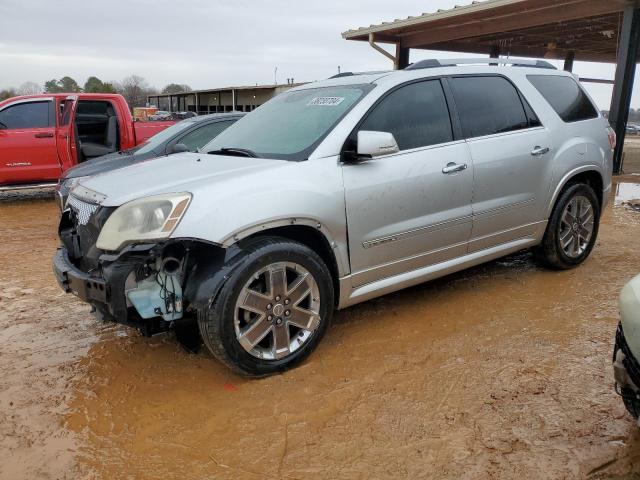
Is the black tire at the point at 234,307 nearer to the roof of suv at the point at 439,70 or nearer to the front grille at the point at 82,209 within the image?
the front grille at the point at 82,209

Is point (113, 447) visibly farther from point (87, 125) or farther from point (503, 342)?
point (87, 125)


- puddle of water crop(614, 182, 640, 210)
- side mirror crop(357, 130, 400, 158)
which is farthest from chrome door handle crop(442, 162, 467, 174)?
puddle of water crop(614, 182, 640, 210)

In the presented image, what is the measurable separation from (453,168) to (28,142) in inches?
312

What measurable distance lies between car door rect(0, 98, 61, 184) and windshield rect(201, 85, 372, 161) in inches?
243

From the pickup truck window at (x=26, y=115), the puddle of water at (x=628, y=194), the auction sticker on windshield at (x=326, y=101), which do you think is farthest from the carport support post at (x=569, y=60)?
the auction sticker on windshield at (x=326, y=101)

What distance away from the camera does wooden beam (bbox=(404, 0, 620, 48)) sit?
10500 millimetres

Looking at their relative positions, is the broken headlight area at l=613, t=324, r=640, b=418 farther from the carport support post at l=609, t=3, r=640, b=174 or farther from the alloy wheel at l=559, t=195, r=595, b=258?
the carport support post at l=609, t=3, r=640, b=174

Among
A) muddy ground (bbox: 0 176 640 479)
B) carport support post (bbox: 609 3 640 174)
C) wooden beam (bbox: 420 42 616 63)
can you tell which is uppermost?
wooden beam (bbox: 420 42 616 63)

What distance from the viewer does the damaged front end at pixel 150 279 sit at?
279cm

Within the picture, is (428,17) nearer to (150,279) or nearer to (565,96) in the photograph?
(565,96)

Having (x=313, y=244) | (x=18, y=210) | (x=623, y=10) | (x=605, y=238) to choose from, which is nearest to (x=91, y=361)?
(x=313, y=244)

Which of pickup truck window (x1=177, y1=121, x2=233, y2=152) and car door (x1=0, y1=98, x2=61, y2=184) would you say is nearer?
pickup truck window (x1=177, y1=121, x2=233, y2=152)

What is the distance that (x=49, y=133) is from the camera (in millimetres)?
9086

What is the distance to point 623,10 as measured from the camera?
1037cm
